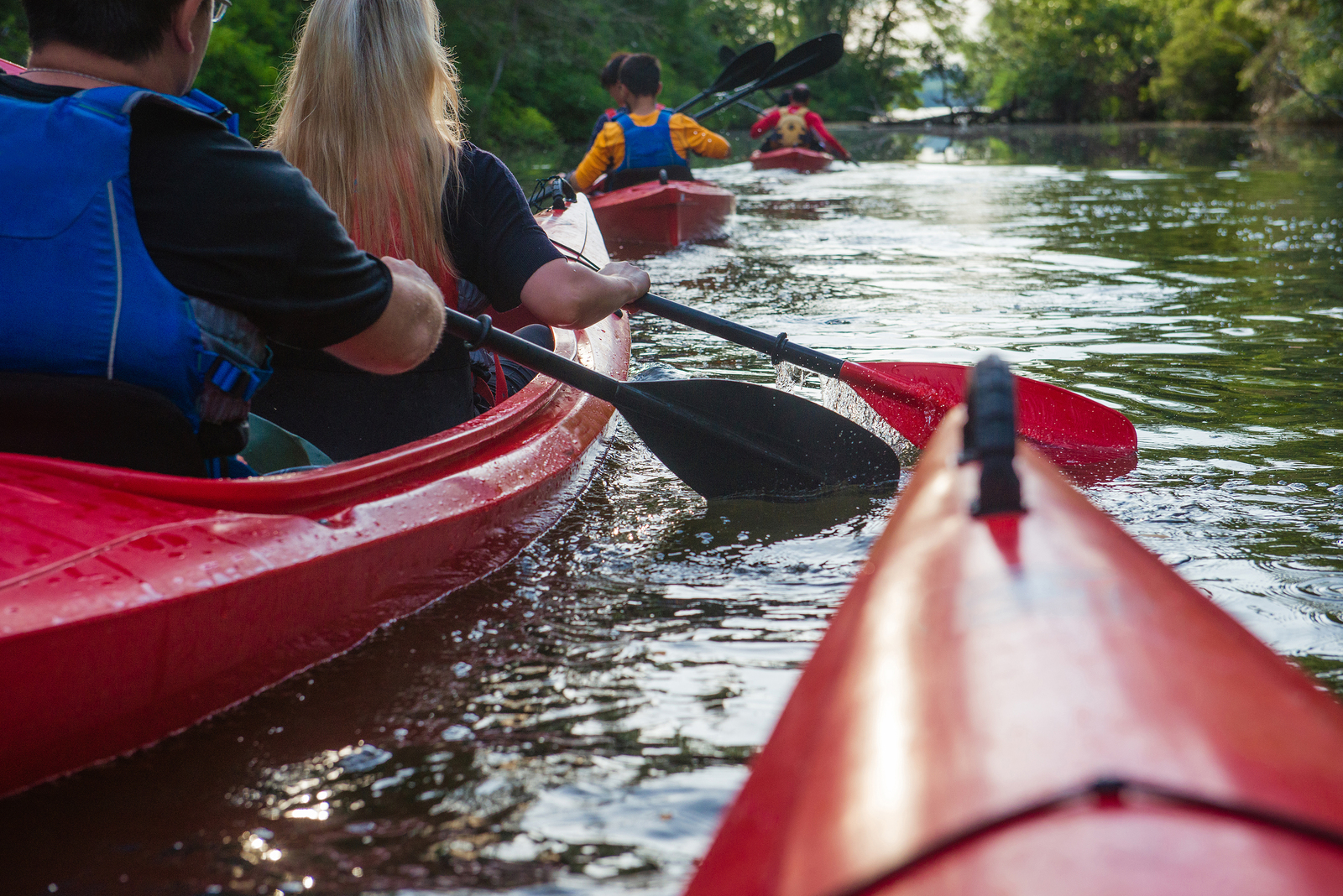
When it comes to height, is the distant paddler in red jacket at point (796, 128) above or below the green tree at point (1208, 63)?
below

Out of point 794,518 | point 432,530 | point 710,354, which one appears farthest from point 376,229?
point 710,354

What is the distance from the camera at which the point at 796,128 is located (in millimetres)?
15234

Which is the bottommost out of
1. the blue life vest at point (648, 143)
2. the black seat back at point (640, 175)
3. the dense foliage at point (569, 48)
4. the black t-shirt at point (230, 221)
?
the black t-shirt at point (230, 221)

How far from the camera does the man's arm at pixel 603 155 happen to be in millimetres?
8875

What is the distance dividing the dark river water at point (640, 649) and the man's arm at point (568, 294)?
0.56 meters

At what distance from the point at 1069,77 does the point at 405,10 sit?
45504 millimetres

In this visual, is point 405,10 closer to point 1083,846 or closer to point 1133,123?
point 1083,846

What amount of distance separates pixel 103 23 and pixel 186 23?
0.12m

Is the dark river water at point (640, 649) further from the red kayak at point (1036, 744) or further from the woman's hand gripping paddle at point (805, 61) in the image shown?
the woman's hand gripping paddle at point (805, 61)

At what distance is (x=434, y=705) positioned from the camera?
198cm

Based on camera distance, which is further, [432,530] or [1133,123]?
[1133,123]

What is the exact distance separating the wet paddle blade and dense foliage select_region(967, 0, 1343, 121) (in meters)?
27.0

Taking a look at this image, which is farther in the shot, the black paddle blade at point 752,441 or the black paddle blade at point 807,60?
the black paddle blade at point 807,60

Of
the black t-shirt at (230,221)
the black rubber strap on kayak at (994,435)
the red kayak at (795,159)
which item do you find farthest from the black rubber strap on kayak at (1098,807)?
the red kayak at (795,159)
